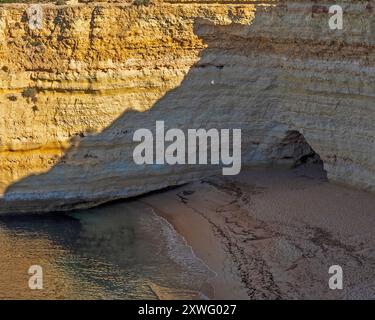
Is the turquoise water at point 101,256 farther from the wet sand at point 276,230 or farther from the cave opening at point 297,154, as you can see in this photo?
the cave opening at point 297,154

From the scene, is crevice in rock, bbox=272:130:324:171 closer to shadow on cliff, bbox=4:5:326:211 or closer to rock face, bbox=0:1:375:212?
shadow on cliff, bbox=4:5:326:211

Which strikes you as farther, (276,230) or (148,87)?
(148,87)

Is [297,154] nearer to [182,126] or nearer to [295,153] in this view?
[295,153]

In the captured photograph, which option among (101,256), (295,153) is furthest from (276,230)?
(101,256)
